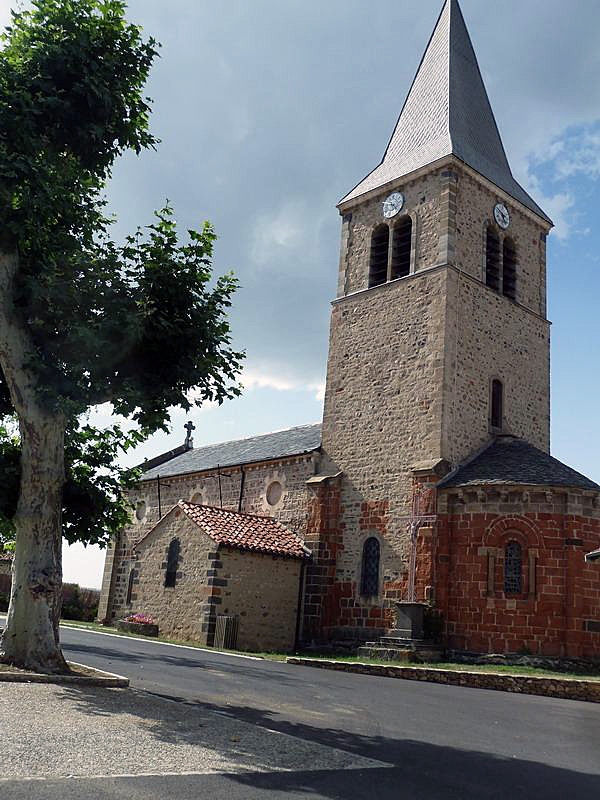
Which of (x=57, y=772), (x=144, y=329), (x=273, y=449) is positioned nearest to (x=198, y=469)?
(x=273, y=449)

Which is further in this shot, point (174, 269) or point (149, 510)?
point (149, 510)

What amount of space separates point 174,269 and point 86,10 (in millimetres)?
4009

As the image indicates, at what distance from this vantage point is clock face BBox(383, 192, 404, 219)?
86.2 feet

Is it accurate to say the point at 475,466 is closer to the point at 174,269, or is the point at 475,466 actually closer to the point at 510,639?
the point at 510,639

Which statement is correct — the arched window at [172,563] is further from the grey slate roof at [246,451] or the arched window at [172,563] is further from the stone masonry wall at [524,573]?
the stone masonry wall at [524,573]

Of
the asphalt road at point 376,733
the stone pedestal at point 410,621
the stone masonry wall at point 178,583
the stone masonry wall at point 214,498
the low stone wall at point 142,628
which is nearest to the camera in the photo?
the asphalt road at point 376,733

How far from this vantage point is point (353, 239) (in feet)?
91.1

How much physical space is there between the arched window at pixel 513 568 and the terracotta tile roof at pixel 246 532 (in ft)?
22.4

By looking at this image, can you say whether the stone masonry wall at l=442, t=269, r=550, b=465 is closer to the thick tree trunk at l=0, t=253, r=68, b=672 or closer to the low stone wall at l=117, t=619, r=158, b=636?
the low stone wall at l=117, t=619, r=158, b=636

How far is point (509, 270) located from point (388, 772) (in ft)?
75.2

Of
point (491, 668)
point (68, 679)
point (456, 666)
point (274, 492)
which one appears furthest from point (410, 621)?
point (68, 679)

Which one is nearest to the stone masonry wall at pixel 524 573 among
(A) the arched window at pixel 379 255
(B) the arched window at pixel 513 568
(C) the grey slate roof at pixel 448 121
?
(B) the arched window at pixel 513 568

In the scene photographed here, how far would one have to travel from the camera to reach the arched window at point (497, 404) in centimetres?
2458

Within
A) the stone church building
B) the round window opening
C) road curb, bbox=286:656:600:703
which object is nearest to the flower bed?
the stone church building
